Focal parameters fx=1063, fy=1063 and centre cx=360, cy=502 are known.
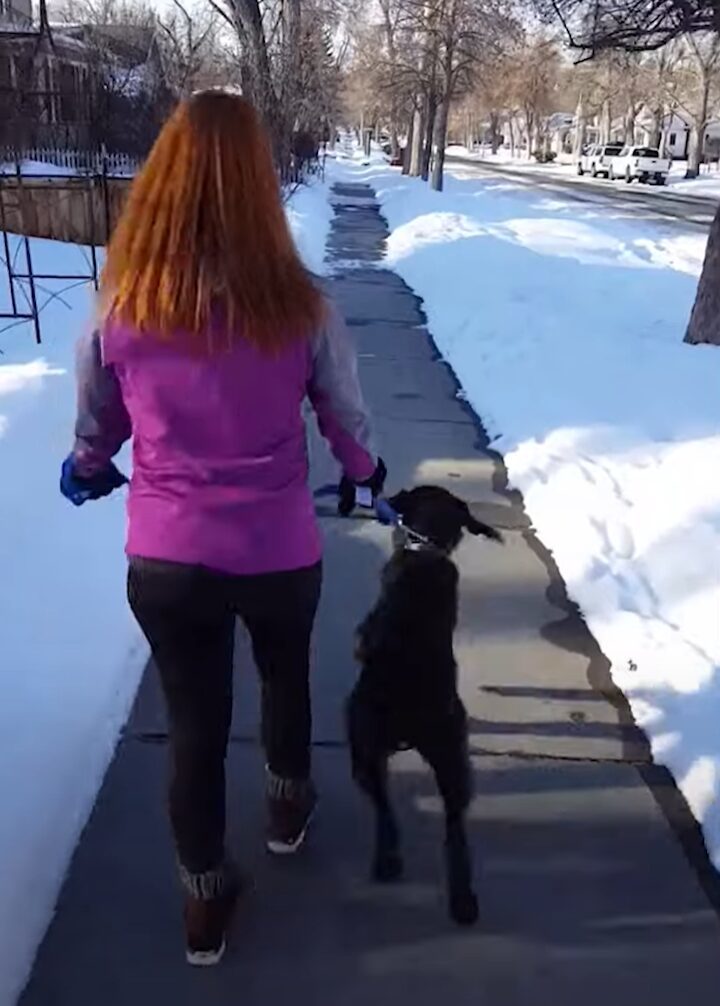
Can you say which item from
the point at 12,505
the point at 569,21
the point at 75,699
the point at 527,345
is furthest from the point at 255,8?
the point at 75,699

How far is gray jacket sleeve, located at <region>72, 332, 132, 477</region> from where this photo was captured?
7.11ft

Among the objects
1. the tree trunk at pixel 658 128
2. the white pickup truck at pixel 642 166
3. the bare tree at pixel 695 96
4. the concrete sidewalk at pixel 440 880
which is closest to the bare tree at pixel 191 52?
the concrete sidewalk at pixel 440 880

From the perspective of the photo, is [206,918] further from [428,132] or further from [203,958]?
[428,132]

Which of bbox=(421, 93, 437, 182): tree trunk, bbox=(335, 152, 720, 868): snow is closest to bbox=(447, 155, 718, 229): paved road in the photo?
bbox=(421, 93, 437, 182): tree trunk

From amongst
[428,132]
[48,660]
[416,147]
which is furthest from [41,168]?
[416,147]

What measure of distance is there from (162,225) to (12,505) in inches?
133

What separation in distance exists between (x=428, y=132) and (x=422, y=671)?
1584 inches

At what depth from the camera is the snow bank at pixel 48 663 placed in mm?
2826

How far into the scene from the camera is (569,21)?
10.9m

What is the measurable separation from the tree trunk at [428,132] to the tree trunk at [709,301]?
81.2 feet

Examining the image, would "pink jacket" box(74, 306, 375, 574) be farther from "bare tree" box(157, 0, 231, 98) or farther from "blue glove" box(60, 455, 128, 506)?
"bare tree" box(157, 0, 231, 98)

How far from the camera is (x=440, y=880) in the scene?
286cm

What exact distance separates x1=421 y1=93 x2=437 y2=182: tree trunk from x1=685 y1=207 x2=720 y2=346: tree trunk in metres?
24.7

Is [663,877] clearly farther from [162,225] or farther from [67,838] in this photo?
[162,225]
